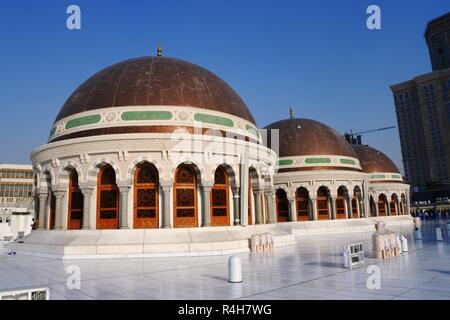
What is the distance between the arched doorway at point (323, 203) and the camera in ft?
112

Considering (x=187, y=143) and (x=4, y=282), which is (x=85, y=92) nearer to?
(x=187, y=143)

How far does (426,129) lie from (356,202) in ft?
289

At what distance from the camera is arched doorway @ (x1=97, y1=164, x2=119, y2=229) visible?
1820cm

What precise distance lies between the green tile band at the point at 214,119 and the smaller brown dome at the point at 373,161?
100ft

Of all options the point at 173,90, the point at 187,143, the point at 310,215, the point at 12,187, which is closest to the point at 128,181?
the point at 187,143

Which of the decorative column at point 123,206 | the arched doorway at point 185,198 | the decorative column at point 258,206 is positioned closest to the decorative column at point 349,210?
the decorative column at point 258,206

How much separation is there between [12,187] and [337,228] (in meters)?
70.8

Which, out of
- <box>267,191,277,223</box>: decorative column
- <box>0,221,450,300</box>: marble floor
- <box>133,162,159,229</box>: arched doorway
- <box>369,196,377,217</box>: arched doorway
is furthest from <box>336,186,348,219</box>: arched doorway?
<box>133,162,159,229</box>: arched doorway

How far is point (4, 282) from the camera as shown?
33.6 ft

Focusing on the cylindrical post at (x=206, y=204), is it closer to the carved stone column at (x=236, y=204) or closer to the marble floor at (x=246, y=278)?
the carved stone column at (x=236, y=204)

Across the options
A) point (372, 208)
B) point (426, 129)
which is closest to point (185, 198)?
point (372, 208)

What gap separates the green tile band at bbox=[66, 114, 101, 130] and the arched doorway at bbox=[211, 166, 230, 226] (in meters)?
7.22

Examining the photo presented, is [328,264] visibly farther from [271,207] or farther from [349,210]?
[349,210]

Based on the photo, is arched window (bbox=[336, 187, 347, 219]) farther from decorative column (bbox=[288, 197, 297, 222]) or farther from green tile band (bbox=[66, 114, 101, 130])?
green tile band (bbox=[66, 114, 101, 130])
